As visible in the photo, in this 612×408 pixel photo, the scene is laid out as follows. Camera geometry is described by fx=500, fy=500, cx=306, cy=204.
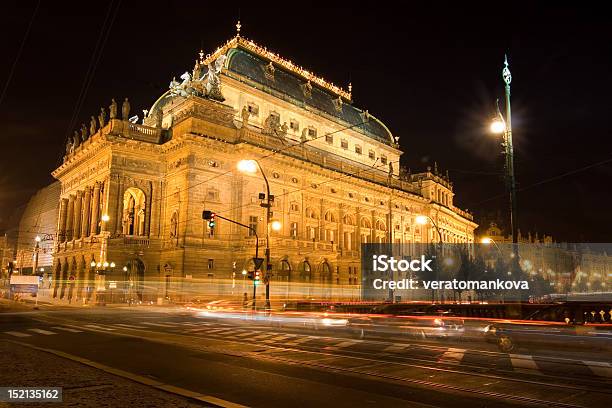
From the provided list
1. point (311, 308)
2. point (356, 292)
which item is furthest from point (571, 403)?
point (356, 292)

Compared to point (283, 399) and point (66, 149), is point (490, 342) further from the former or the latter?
point (66, 149)

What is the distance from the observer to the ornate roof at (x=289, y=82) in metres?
61.9

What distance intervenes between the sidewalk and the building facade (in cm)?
2815

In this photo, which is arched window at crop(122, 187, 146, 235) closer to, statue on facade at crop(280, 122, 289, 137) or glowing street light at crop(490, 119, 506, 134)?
statue on facade at crop(280, 122, 289, 137)

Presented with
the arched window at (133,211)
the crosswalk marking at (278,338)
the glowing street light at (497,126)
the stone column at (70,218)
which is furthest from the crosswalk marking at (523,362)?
the stone column at (70,218)

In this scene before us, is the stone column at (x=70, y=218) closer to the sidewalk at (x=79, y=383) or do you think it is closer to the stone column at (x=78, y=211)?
the stone column at (x=78, y=211)

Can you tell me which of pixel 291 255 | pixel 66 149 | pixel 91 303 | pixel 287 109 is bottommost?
pixel 91 303

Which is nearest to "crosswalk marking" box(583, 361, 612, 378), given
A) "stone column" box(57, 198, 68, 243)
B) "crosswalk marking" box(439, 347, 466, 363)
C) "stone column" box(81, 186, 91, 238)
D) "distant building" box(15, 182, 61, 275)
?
"crosswalk marking" box(439, 347, 466, 363)

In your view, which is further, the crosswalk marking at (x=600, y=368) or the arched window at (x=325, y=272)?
the arched window at (x=325, y=272)

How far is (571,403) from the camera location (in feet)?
27.4

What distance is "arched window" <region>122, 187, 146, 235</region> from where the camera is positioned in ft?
187

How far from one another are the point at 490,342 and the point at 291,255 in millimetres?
37024

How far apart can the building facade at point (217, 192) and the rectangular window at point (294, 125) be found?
23 cm

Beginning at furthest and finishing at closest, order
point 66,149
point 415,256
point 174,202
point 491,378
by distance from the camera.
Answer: point 415,256 → point 66,149 → point 174,202 → point 491,378
